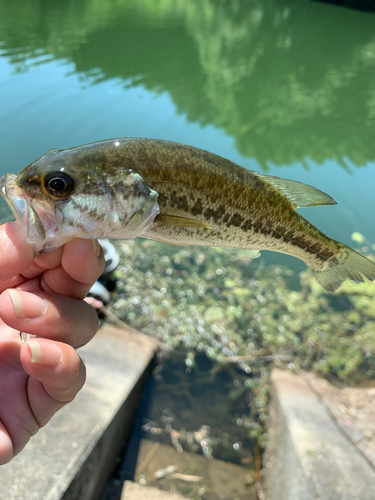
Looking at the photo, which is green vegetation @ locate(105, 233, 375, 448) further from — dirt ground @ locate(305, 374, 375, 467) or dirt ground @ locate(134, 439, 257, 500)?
dirt ground @ locate(134, 439, 257, 500)

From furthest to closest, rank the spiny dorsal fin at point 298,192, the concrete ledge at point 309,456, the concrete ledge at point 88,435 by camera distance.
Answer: the concrete ledge at point 309,456
the concrete ledge at point 88,435
the spiny dorsal fin at point 298,192

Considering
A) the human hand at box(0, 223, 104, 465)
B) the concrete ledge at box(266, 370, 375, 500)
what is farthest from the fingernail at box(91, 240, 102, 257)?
A: the concrete ledge at box(266, 370, 375, 500)

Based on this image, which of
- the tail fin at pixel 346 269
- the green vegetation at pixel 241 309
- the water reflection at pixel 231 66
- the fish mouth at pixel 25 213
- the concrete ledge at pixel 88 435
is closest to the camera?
the fish mouth at pixel 25 213

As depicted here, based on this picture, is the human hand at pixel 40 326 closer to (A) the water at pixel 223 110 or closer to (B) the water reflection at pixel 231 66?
(A) the water at pixel 223 110

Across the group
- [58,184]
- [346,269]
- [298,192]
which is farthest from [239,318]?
[58,184]

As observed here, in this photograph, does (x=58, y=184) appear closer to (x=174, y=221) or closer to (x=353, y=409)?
(x=174, y=221)

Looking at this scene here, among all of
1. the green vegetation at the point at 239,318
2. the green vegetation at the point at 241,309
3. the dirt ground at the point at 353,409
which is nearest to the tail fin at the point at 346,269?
the dirt ground at the point at 353,409

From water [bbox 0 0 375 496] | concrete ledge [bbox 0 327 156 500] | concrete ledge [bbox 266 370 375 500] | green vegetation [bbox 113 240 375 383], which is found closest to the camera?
concrete ledge [bbox 0 327 156 500]
